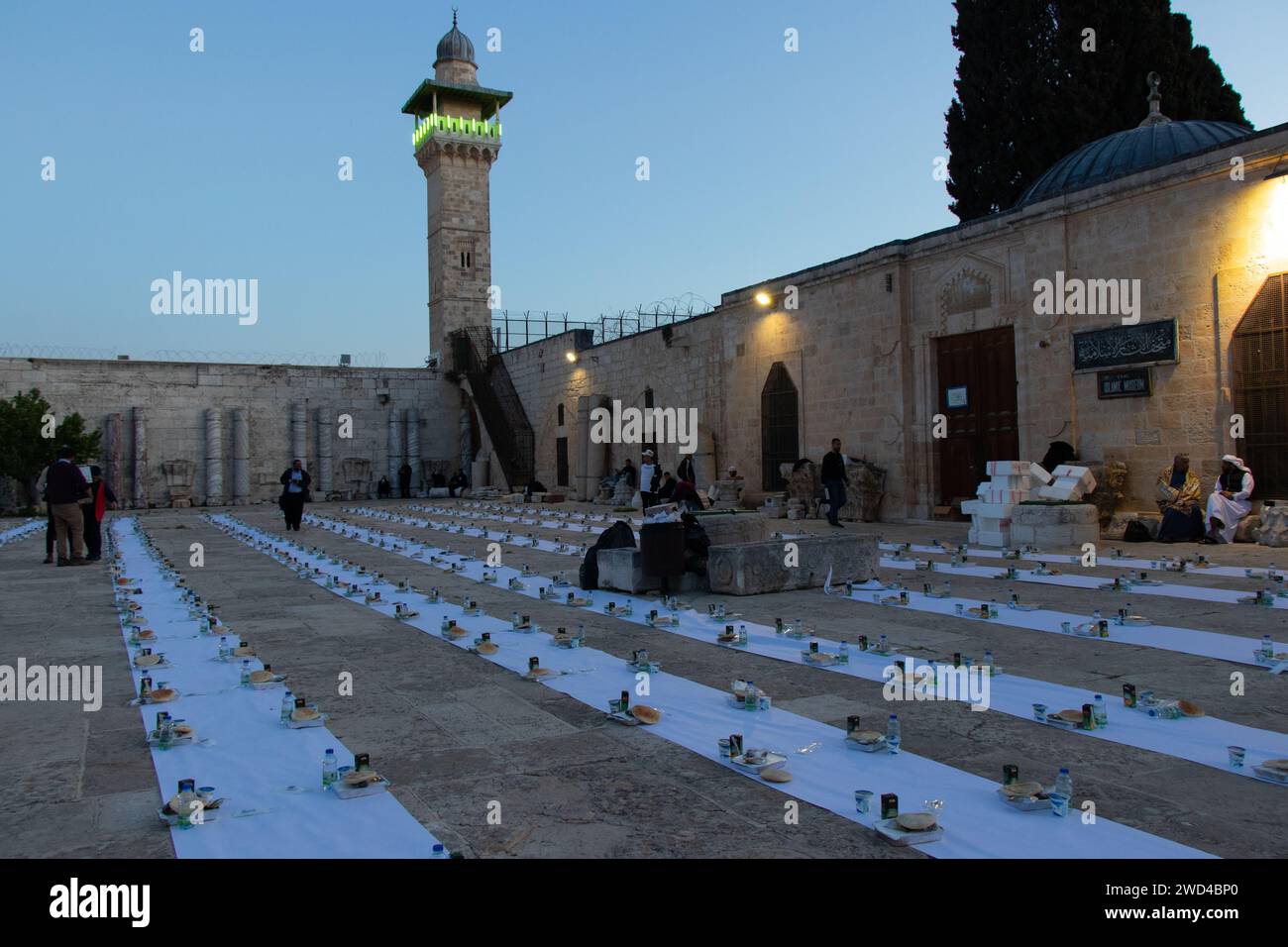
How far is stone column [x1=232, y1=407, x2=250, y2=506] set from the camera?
3128 cm

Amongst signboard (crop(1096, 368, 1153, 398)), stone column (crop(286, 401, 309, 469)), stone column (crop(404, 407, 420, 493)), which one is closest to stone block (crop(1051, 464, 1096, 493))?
signboard (crop(1096, 368, 1153, 398))

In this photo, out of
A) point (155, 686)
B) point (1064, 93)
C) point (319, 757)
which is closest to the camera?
point (319, 757)

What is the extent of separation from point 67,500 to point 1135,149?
17.6 meters

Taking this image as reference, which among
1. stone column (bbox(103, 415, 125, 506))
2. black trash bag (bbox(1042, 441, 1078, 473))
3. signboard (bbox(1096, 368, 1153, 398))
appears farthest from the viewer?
stone column (bbox(103, 415, 125, 506))

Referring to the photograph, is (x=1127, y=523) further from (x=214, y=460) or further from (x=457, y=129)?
(x=457, y=129)

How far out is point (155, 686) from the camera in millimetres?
5168

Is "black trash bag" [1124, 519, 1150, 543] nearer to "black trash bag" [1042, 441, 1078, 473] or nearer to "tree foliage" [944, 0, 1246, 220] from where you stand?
"black trash bag" [1042, 441, 1078, 473]

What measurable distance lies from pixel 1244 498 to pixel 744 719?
948 centimetres

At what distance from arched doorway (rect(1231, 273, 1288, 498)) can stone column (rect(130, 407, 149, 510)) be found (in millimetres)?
29245

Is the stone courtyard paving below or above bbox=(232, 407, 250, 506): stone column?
below
